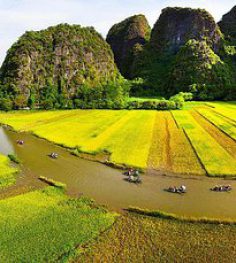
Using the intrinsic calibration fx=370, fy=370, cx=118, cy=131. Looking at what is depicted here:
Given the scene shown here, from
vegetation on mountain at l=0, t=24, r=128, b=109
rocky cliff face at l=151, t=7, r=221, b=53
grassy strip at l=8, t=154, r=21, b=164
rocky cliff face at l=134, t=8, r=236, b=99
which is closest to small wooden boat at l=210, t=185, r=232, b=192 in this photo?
grassy strip at l=8, t=154, r=21, b=164

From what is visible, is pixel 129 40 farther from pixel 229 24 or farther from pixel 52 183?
pixel 52 183

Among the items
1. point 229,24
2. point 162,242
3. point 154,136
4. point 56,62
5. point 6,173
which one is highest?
point 229,24

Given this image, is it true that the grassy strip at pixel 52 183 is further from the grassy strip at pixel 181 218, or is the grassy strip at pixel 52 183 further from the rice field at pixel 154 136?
the rice field at pixel 154 136

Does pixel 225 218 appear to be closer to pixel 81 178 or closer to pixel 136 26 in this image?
pixel 81 178

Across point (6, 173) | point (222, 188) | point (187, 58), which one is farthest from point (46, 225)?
point (187, 58)

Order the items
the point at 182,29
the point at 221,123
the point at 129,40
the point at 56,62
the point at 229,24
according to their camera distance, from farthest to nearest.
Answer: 1. the point at 129,40
2. the point at 229,24
3. the point at 182,29
4. the point at 56,62
5. the point at 221,123

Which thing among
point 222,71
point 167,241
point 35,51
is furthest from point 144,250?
point 222,71

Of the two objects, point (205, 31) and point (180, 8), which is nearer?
point (205, 31)
